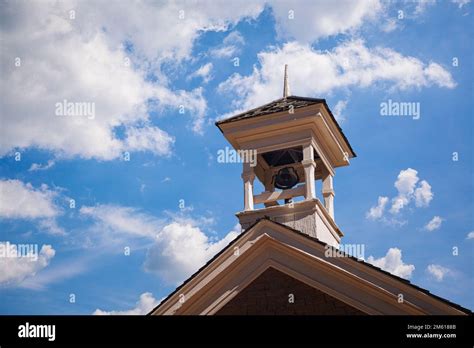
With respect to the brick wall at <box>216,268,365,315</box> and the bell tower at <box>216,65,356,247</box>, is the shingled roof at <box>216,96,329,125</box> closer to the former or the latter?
the bell tower at <box>216,65,356,247</box>

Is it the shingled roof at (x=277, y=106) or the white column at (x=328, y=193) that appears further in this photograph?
the white column at (x=328, y=193)

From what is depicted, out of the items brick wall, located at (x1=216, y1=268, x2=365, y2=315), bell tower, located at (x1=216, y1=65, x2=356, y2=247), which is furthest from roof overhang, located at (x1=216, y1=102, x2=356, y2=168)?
brick wall, located at (x1=216, y1=268, x2=365, y2=315)

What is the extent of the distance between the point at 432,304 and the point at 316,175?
255 inches

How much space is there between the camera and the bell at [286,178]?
59.6 ft

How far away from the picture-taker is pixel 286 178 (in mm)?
18219

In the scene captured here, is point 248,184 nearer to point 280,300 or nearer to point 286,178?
point 286,178

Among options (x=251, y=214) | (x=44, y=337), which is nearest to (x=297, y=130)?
(x=251, y=214)

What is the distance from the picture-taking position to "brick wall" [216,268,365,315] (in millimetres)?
13891

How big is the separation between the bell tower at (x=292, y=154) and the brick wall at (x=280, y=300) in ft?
6.74

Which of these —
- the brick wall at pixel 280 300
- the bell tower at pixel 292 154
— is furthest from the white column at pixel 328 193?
the brick wall at pixel 280 300

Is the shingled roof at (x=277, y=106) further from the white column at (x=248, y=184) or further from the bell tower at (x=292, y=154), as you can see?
the white column at (x=248, y=184)

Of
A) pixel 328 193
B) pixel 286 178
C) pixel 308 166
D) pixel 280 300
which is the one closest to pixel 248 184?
pixel 286 178

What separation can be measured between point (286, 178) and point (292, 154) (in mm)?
694

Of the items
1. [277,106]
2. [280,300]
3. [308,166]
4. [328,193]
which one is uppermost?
[277,106]
